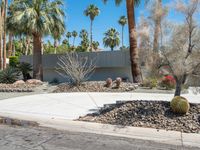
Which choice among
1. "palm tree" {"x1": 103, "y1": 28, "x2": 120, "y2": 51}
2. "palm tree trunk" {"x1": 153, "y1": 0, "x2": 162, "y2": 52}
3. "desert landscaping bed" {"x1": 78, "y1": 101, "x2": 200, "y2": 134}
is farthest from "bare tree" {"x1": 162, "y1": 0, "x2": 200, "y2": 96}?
"palm tree" {"x1": 103, "y1": 28, "x2": 120, "y2": 51}

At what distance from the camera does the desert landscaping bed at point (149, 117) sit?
6.45 meters

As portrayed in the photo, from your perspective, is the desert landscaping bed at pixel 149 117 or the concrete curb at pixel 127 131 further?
the desert landscaping bed at pixel 149 117

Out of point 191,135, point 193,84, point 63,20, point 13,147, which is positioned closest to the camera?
point 13,147

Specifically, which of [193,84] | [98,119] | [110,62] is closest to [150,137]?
[98,119]

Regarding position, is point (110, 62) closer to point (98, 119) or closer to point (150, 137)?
point (98, 119)

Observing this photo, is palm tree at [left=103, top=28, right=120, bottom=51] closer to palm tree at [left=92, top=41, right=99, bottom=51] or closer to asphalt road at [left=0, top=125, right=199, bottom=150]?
palm tree at [left=92, top=41, right=99, bottom=51]

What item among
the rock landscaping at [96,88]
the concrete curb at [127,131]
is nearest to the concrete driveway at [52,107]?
the concrete curb at [127,131]

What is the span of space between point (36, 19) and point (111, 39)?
43.1 meters

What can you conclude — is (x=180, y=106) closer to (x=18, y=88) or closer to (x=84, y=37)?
(x=18, y=88)

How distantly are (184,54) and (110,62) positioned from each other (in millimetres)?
13038

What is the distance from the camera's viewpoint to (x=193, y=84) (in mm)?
7570

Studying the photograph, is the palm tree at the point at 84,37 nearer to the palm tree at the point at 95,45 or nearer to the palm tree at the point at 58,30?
the palm tree at the point at 95,45

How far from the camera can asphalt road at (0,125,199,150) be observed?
527cm

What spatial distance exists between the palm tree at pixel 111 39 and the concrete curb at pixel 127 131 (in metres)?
53.2
